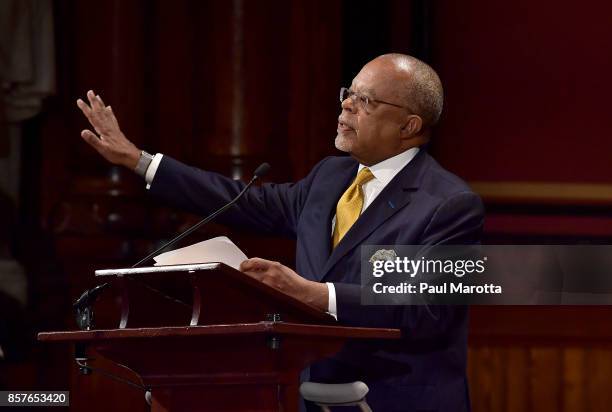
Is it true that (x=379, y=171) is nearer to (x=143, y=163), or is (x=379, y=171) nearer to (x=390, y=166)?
(x=390, y=166)

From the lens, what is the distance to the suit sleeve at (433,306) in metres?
2.11

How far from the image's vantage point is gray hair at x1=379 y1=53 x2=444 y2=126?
8.16 ft

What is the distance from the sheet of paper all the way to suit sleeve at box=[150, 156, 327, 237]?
0.47m

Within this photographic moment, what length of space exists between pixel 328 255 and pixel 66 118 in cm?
190

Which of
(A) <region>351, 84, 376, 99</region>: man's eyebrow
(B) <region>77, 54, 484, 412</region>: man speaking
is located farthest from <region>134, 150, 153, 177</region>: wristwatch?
(A) <region>351, 84, 376, 99</region>: man's eyebrow

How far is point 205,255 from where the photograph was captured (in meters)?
2.01

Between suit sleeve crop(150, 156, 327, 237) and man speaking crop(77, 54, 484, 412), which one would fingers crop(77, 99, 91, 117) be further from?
suit sleeve crop(150, 156, 327, 237)

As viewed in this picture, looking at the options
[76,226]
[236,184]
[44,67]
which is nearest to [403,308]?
[236,184]

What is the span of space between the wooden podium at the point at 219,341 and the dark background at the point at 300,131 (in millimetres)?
1768

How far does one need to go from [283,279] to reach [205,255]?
0.53ft

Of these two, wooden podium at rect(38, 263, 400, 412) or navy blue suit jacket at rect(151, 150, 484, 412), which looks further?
navy blue suit jacket at rect(151, 150, 484, 412)

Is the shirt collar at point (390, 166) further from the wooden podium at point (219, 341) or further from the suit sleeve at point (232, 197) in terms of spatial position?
the wooden podium at point (219, 341)

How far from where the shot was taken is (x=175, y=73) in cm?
396

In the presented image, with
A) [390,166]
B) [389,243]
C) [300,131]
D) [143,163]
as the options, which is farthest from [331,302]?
[300,131]
